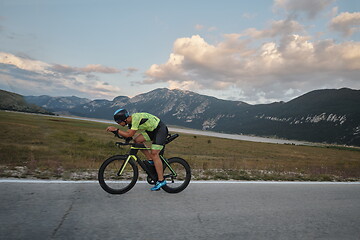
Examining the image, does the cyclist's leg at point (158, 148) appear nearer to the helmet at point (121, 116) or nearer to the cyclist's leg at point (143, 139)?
the cyclist's leg at point (143, 139)

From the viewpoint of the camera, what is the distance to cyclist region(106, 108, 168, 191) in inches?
208

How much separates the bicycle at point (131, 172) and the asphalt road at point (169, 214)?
0.20m

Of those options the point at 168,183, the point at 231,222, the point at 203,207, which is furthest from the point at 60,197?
the point at 231,222

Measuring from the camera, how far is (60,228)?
129 inches

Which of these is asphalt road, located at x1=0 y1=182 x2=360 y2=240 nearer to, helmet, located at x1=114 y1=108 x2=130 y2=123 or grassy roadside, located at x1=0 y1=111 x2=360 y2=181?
helmet, located at x1=114 y1=108 x2=130 y2=123

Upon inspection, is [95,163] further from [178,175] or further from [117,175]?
[178,175]

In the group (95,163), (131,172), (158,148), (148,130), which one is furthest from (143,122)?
(95,163)

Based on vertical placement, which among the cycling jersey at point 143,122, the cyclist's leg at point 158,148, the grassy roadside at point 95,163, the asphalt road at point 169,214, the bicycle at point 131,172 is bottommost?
the grassy roadside at point 95,163

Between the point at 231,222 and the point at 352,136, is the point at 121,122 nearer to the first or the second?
the point at 231,222

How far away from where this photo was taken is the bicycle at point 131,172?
534 centimetres

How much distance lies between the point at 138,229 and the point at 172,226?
512 mm

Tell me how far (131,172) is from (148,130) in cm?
Answer: 104

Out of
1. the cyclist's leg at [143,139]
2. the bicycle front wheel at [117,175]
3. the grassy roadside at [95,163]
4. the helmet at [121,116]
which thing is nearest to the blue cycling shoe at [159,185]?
the bicycle front wheel at [117,175]

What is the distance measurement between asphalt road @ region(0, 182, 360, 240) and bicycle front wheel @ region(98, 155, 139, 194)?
182 millimetres
